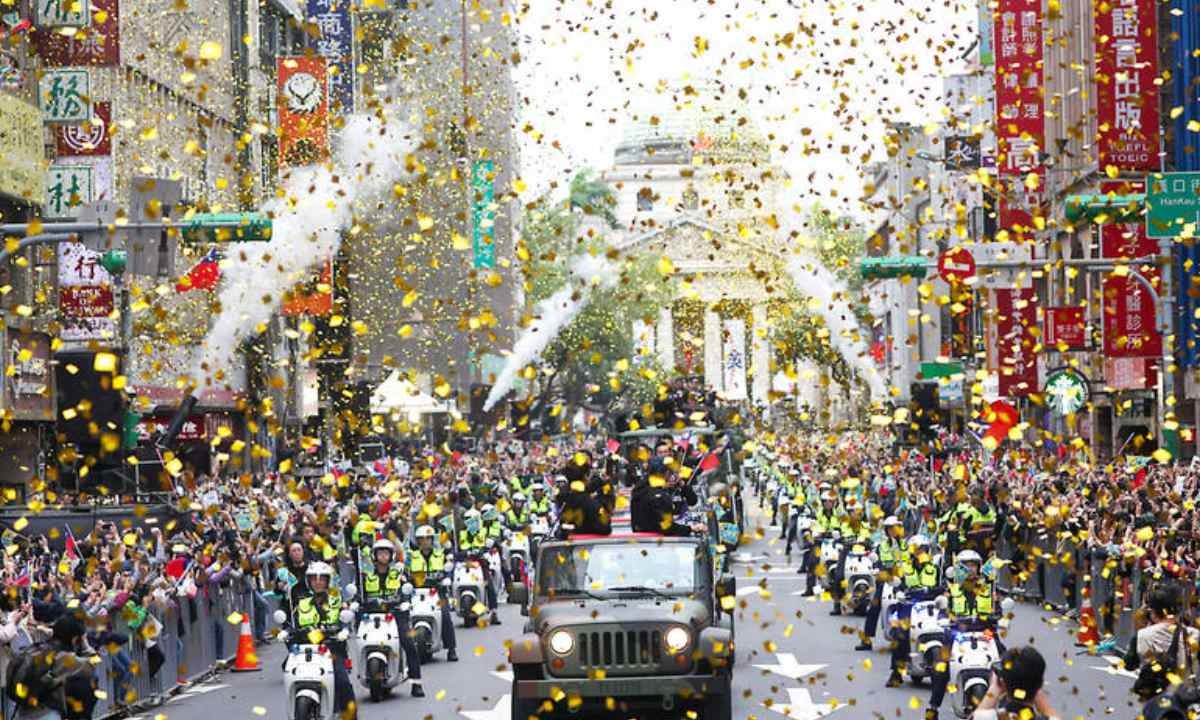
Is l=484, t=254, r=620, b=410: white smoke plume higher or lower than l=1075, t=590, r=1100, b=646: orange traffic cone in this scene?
higher

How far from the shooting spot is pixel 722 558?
19328 mm

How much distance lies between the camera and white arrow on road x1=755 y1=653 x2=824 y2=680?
22.7 m

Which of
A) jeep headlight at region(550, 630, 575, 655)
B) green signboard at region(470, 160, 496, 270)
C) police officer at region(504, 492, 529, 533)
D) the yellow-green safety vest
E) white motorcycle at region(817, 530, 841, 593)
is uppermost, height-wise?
green signboard at region(470, 160, 496, 270)

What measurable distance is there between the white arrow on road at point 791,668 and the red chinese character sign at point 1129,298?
19.6 metres

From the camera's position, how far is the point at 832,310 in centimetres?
8688

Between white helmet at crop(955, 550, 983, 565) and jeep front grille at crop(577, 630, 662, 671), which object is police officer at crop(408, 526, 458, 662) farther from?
jeep front grille at crop(577, 630, 662, 671)

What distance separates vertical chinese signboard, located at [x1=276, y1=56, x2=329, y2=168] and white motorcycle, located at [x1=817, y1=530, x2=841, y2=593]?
69.7ft

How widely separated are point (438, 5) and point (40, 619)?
7432 centimetres

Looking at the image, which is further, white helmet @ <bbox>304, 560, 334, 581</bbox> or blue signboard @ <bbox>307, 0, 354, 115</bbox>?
blue signboard @ <bbox>307, 0, 354, 115</bbox>

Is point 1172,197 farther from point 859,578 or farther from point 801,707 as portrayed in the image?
point 801,707

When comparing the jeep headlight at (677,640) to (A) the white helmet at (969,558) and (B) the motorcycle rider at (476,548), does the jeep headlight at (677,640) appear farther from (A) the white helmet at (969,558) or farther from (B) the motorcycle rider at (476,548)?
(B) the motorcycle rider at (476,548)

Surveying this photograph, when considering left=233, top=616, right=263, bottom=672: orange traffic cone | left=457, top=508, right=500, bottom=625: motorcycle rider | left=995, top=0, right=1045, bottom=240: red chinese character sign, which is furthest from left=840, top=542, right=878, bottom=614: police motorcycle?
left=995, top=0, right=1045, bottom=240: red chinese character sign

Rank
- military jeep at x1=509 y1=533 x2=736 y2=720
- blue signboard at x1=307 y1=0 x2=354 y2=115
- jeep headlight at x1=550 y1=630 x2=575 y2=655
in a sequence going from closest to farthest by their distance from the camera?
military jeep at x1=509 y1=533 x2=736 y2=720, jeep headlight at x1=550 y1=630 x2=575 y2=655, blue signboard at x1=307 y1=0 x2=354 y2=115

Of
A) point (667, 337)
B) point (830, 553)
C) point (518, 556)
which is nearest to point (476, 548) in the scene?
point (518, 556)
